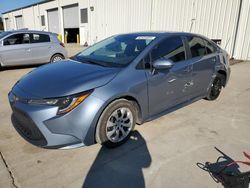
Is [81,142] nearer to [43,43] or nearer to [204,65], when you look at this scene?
[204,65]

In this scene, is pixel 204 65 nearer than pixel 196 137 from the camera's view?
No

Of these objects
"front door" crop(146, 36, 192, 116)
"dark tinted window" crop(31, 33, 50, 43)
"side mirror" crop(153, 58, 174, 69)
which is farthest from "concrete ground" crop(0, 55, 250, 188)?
"dark tinted window" crop(31, 33, 50, 43)

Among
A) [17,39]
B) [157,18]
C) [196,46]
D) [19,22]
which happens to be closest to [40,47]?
[17,39]

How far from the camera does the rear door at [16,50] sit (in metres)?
7.48

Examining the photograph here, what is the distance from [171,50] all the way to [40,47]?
6046 millimetres

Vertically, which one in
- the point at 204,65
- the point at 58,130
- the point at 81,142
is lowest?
the point at 81,142

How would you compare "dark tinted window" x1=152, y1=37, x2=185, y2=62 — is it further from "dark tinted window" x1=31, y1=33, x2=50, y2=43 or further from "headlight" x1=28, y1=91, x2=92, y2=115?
"dark tinted window" x1=31, y1=33, x2=50, y2=43

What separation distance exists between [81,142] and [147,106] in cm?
109

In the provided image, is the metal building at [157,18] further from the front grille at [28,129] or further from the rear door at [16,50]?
the front grille at [28,129]

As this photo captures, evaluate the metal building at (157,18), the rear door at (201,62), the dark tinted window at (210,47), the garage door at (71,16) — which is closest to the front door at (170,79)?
the rear door at (201,62)

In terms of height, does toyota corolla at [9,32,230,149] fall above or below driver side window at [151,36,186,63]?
below

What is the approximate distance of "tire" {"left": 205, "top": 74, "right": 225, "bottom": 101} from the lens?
4.68 metres

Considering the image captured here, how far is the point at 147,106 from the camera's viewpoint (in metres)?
3.17

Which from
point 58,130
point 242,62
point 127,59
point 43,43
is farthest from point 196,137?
point 242,62
